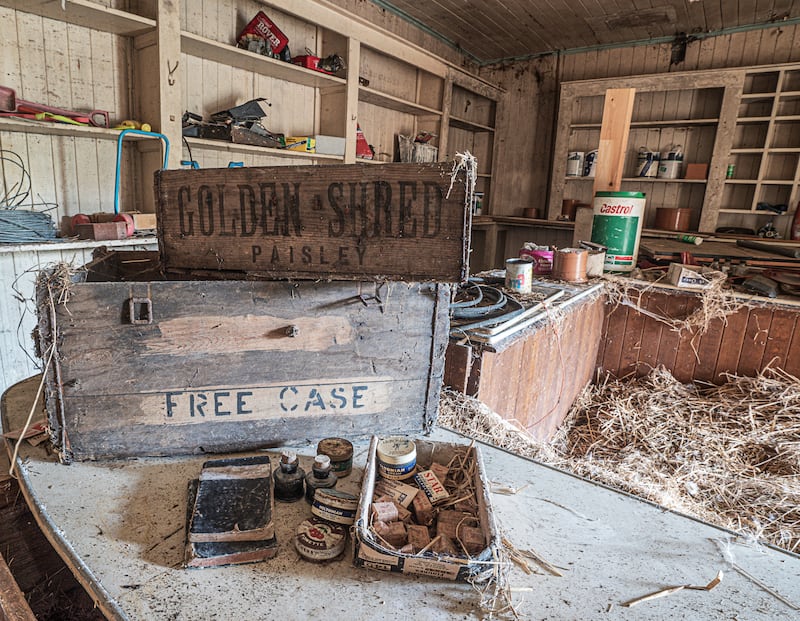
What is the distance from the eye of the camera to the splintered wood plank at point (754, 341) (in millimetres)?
2312

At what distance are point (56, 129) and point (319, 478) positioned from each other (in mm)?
2344

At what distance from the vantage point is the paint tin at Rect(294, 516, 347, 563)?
646mm

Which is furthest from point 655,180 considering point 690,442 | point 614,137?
point 690,442

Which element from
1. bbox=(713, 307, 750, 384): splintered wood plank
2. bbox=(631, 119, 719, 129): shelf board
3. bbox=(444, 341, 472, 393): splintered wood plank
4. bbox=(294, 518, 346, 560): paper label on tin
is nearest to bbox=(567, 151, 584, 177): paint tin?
bbox=(631, 119, 719, 129): shelf board

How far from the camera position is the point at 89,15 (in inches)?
89.8

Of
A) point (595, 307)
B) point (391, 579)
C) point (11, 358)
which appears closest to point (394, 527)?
point (391, 579)

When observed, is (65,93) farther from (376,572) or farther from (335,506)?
(376,572)

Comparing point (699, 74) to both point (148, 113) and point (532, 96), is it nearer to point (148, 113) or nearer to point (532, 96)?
point (532, 96)

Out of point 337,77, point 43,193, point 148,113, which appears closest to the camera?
point 43,193

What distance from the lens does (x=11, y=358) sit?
2316 mm

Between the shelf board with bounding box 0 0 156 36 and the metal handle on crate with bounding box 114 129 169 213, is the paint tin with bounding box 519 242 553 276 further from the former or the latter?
the shelf board with bounding box 0 0 156 36

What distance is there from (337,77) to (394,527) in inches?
139

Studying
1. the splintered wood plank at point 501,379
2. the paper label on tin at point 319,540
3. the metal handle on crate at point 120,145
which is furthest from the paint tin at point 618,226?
the paper label on tin at point 319,540

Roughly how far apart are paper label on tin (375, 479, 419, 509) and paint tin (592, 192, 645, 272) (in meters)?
2.24
